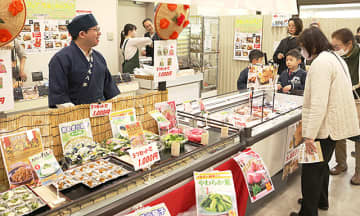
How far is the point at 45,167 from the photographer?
1.76 m

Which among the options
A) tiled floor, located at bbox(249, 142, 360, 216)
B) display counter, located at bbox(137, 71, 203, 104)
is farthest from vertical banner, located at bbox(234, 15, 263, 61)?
tiled floor, located at bbox(249, 142, 360, 216)

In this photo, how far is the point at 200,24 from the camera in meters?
7.96

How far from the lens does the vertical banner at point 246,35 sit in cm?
796

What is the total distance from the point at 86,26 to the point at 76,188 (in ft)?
4.40

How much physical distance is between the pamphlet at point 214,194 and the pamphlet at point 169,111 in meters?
0.68

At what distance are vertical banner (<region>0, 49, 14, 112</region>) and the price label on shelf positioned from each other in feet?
2.54

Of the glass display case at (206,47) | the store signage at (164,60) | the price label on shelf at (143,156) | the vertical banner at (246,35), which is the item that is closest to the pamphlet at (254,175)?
the price label on shelf at (143,156)

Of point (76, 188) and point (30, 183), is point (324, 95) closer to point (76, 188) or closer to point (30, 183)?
point (76, 188)

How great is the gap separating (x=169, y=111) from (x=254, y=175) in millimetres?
851

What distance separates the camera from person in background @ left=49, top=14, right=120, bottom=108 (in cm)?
249

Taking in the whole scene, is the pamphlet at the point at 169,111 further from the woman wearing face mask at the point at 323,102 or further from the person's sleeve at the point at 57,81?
the woman wearing face mask at the point at 323,102

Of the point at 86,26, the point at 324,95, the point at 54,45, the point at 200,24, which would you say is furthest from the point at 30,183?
the point at 200,24

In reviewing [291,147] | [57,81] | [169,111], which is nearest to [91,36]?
[57,81]

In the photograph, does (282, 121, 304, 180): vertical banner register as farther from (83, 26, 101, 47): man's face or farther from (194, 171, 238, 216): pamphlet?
(83, 26, 101, 47): man's face
